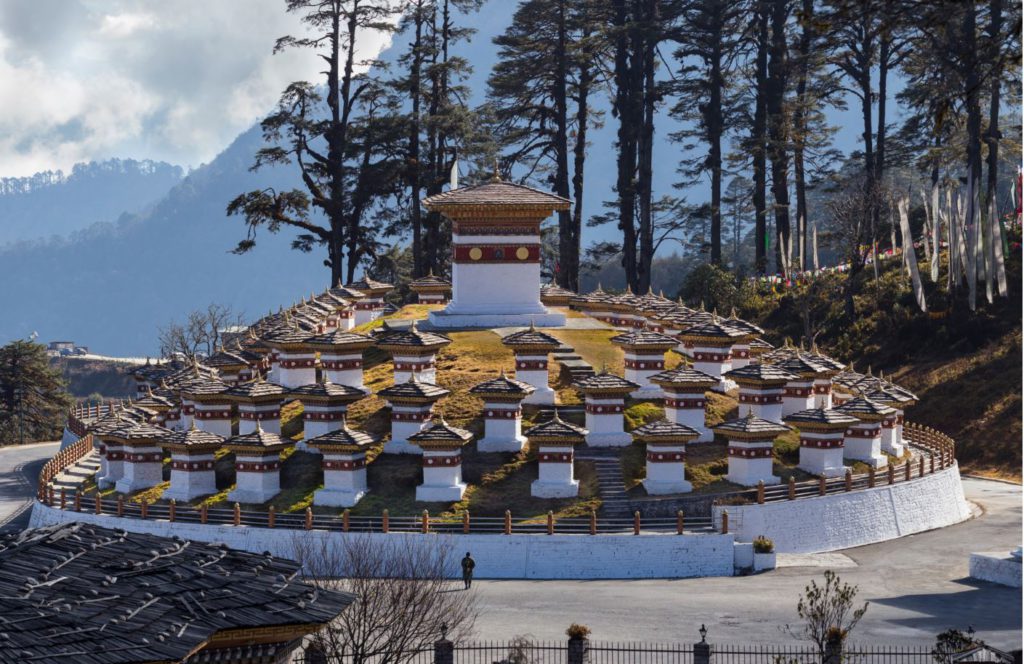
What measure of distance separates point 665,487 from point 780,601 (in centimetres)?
807

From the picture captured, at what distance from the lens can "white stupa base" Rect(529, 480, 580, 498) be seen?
4409 cm

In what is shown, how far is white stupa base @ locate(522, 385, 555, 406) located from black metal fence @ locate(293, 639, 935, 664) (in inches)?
669

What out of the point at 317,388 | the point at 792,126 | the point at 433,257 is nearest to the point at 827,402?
the point at 317,388

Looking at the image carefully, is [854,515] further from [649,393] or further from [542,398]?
[542,398]

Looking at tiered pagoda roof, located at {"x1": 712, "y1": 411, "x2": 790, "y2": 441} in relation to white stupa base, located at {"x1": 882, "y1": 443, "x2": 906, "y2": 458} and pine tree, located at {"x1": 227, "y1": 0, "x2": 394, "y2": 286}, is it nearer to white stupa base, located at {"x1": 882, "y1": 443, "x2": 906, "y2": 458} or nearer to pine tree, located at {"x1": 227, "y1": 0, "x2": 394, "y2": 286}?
white stupa base, located at {"x1": 882, "y1": 443, "x2": 906, "y2": 458}

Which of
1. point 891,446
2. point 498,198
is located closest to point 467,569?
point 891,446

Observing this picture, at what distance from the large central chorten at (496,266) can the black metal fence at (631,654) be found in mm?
25599

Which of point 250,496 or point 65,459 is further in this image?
point 65,459

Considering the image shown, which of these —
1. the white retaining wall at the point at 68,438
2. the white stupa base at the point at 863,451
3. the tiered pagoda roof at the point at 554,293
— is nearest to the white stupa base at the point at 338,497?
the white stupa base at the point at 863,451

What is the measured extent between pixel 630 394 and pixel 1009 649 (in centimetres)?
1989

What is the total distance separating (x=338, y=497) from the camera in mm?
44188

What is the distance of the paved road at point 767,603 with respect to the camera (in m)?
33.6

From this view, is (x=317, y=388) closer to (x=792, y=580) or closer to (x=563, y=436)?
(x=563, y=436)

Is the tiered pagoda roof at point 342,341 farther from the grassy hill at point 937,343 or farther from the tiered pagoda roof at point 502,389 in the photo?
the grassy hill at point 937,343
